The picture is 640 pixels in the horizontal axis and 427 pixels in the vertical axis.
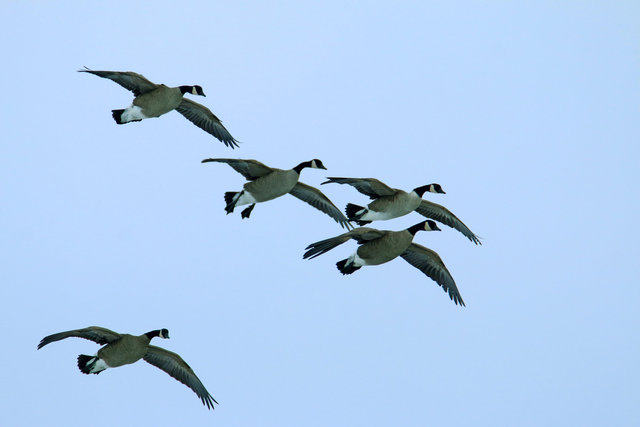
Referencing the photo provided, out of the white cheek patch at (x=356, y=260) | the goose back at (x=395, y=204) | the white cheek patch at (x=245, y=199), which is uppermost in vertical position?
the white cheek patch at (x=245, y=199)

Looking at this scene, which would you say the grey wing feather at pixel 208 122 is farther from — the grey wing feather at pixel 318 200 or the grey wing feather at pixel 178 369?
the grey wing feather at pixel 178 369

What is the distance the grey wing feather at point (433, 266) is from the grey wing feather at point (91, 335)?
6539mm

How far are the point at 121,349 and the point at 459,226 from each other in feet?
28.1

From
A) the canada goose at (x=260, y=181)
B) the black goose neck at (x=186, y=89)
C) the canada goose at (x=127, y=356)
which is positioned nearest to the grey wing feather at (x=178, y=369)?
the canada goose at (x=127, y=356)

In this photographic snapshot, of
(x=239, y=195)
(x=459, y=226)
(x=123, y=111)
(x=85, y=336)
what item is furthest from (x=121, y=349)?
(x=459, y=226)

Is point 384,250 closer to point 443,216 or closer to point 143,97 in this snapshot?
point 443,216

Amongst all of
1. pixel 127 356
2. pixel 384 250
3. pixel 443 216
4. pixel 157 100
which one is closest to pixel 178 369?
pixel 127 356

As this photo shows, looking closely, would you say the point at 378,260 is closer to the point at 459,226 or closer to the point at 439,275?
the point at 439,275

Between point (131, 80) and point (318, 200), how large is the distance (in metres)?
4.98

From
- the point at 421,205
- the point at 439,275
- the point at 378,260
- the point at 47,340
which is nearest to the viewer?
the point at 47,340

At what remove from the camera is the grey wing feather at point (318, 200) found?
23.5 meters

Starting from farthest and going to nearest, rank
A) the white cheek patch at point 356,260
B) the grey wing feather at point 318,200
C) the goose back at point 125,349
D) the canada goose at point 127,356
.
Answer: the grey wing feather at point 318,200 → the white cheek patch at point 356,260 → the goose back at point 125,349 → the canada goose at point 127,356

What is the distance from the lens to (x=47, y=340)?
64.5ft

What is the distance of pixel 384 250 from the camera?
69.6ft
